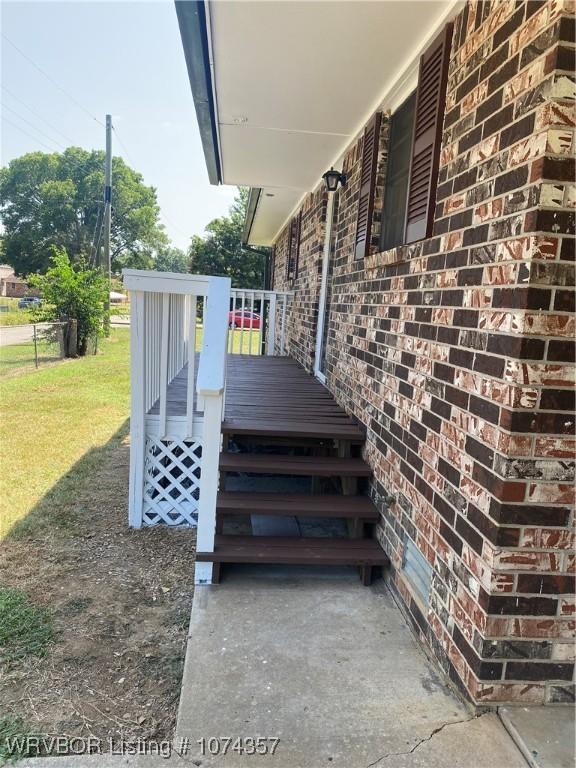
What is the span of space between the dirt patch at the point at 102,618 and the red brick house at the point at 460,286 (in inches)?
46.4

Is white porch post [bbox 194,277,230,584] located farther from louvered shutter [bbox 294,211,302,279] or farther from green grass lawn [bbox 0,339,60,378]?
green grass lawn [bbox 0,339,60,378]

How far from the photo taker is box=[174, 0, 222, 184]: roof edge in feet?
7.91

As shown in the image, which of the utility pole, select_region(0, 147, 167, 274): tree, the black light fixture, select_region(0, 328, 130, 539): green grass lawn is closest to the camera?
select_region(0, 328, 130, 539): green grass lawn

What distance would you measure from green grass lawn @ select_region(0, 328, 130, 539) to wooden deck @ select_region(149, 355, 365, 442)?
1.26 meters

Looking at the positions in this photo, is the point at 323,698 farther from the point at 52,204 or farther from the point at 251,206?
the point at 52,204

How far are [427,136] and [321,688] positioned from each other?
2486 mm

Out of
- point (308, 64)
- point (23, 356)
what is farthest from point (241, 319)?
point (23, 356)

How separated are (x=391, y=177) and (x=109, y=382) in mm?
7067

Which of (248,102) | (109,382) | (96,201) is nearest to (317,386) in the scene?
(248,102)

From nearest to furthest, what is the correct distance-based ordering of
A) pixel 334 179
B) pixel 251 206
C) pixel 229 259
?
1. pixel 334 179
2. pixel 251 206
3. pixel 229 259

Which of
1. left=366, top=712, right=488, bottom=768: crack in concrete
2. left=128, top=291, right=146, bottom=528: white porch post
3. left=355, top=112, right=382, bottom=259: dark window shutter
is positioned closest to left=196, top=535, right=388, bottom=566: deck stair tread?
left=366, top=712, right=488, bottom=768: crack in concrete

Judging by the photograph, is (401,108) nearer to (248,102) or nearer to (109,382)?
(248,102)

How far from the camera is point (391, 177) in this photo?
324cm

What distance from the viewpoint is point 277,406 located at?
390cm
